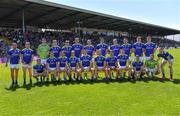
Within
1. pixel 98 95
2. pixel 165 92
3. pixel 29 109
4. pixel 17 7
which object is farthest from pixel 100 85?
pixel 17 7

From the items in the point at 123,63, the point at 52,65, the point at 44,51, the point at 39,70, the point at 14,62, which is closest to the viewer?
the point at 14,62

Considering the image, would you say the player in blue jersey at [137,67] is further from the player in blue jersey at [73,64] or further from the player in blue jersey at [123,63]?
the player in blue jersey at [73,64]

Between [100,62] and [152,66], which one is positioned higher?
[100,62]

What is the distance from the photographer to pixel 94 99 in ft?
34.1

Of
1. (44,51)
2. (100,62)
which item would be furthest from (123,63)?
(44,51)

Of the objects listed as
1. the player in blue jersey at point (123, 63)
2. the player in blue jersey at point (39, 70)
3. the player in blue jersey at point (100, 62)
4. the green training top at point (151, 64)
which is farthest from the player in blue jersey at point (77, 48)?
the green training top at point (151, 64)

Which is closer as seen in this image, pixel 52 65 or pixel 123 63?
pixel 52 65

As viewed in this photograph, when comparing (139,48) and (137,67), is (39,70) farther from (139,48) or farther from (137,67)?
(139,48)

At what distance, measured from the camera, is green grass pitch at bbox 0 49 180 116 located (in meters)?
8.91

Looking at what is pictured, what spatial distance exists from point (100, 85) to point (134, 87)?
60.3 inches

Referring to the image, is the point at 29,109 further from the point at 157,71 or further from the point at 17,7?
the point at 17,7

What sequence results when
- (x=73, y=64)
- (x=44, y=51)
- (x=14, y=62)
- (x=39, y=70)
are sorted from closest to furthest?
1. (x=14, y=62)
2. (x=39, y=70)
3. (x=73, y=64)
4. (x=44, y=51)

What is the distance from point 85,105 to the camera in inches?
377

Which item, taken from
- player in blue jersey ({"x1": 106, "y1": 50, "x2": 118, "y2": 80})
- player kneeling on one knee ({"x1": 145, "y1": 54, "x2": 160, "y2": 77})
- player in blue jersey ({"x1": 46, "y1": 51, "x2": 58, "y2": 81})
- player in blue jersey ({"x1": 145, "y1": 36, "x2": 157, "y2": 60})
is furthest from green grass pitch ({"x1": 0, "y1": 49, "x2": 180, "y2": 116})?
player in blue jersey ({"x1": 145, "y1": 36, "x2": 157, "y2": 60})
